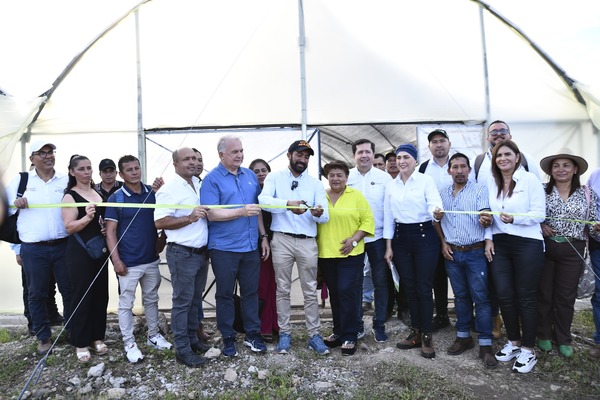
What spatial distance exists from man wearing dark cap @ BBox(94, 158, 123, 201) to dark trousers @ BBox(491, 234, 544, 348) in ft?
12.7

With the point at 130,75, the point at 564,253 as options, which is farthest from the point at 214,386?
the point at 130,75

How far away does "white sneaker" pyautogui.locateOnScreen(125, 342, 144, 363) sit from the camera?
3.79 m

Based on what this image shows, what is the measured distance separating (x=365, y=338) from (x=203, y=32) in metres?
4.90

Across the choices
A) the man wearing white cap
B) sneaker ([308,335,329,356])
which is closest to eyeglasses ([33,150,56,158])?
the man wearing white cap

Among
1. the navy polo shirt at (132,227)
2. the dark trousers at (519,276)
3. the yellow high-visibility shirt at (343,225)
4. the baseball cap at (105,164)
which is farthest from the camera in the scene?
the baseball cap at (105,164)

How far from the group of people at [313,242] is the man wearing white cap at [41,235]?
1cm

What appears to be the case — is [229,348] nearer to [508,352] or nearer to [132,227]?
[132,227]

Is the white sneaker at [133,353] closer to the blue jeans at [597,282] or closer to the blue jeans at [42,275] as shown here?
the blue jeans at [42,275]

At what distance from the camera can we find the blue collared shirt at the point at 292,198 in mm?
3805

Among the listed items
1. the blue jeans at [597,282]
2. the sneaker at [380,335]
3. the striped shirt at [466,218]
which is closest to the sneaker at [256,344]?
the sneaker at [380,335]

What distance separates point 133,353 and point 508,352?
346 cm

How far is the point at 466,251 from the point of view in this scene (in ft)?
12.3

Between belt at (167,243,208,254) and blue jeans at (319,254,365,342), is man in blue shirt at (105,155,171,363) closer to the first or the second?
belt at (167,243,208,254)

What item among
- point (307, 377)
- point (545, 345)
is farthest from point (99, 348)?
point (545, 345)
